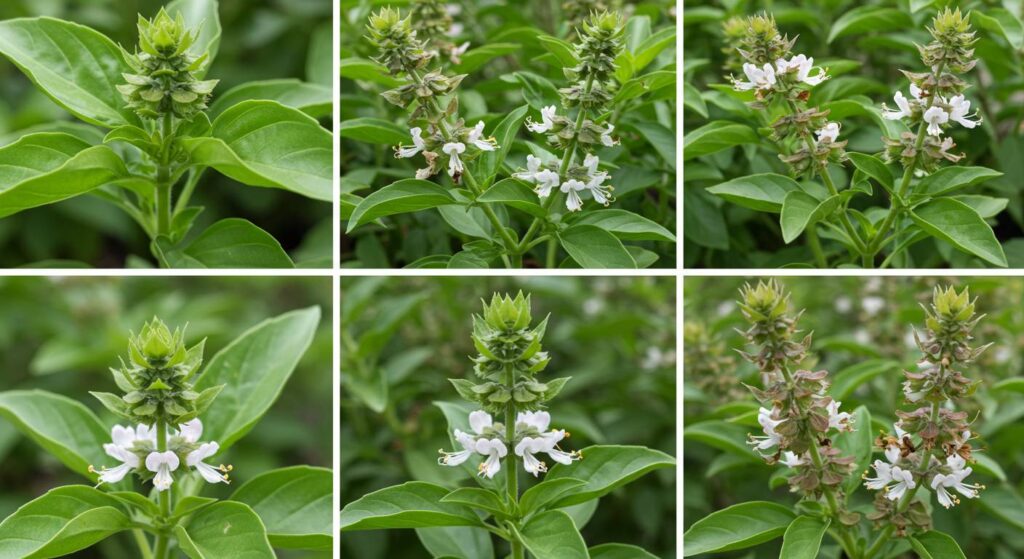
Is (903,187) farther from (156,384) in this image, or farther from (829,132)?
(156,384)

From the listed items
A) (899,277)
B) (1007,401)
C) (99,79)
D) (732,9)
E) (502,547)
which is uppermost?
(732,9)

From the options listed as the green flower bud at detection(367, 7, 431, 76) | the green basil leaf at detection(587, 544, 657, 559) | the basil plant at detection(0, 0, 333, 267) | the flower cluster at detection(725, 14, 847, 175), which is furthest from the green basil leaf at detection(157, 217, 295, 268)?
the flower cluster at detection(725, 14, 847, 175)

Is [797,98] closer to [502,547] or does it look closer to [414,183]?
[414,183]

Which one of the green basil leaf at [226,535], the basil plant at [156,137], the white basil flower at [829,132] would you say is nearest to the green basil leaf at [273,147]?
the basil plant at [156,137]

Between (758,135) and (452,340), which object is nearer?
(758,135)

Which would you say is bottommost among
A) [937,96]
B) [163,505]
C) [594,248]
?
[163,505]

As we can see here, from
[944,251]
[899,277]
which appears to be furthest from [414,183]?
[899,277]

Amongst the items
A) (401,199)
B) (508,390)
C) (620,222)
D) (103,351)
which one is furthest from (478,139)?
(103,351)
